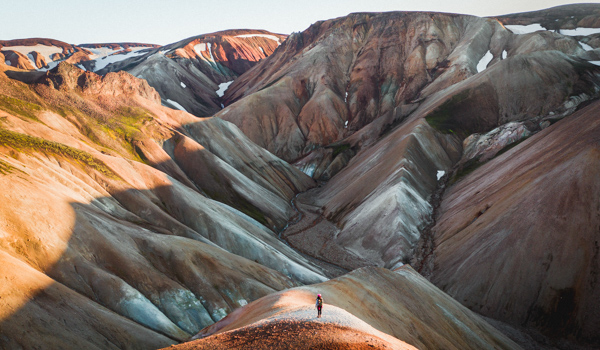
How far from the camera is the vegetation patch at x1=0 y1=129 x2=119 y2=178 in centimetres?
3437

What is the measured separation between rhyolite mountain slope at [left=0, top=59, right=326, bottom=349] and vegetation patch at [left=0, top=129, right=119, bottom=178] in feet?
0.51

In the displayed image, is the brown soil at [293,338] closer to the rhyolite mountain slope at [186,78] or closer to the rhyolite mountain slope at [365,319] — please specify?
the rhyolite mountain slope at [365,319]

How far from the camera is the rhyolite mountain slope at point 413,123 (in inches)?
1740

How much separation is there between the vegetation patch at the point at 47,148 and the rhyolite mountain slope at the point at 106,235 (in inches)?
6.2

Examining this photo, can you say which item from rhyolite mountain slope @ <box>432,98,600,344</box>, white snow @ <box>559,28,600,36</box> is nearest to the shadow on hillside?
rhyolite mountain slope @ <box>432,98,600,344</box>

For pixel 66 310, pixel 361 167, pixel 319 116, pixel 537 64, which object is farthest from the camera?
pixel 319 116

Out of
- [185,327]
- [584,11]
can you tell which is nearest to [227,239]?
[185,327]

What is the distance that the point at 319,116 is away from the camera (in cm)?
12412

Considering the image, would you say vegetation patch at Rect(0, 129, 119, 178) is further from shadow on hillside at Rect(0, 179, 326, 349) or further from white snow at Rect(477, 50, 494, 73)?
white snow at Rect(477, 50, 494, 73)

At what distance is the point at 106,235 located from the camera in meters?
28.8

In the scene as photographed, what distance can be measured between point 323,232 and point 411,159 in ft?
73.9

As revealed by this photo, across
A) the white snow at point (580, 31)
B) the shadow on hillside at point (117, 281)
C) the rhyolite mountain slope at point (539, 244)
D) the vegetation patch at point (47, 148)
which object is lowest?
the rhyolite mountain slope at point (539, 244)

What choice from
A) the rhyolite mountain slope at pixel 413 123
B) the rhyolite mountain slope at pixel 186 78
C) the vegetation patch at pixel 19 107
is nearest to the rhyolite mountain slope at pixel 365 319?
the rhyolite mountain slope at pixel 413 123

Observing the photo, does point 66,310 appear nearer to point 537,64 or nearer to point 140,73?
point 537,64
